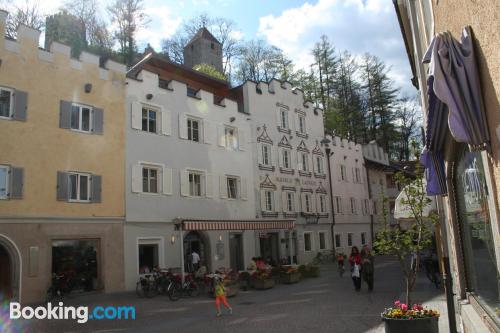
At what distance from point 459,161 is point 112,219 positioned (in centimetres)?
1674

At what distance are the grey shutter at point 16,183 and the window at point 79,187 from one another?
2128 mm

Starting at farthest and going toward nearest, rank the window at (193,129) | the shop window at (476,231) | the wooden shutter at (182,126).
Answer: the window at (193,129) < the wooden shutter at (182,126) < the shop window at (476,231)

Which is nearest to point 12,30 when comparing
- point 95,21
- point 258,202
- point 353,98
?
point 95,21

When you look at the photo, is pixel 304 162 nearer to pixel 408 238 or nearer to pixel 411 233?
pixel 411 233

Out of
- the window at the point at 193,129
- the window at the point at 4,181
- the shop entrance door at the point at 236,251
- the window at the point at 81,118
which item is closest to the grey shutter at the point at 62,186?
the window at the point at 4,181

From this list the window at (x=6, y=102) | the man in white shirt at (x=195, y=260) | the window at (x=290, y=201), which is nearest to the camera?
the window at (x=6, y=102)

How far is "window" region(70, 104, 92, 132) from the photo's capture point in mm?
19891

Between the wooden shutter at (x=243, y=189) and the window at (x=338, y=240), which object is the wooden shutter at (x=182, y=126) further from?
the window at (x=338, y=240)

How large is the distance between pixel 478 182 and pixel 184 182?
19.9 m

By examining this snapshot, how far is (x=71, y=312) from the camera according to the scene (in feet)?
49.8

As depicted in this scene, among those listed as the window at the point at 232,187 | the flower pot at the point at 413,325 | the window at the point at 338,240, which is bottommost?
the flower pot at the point at 413,325

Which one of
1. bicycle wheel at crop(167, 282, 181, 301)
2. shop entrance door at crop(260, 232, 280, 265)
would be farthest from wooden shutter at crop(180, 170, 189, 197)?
shop entrance door at crop(260, 232, 280, 265)

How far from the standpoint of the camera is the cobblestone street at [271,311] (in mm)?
11336

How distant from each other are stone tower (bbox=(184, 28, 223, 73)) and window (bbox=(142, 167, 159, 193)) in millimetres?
37518
